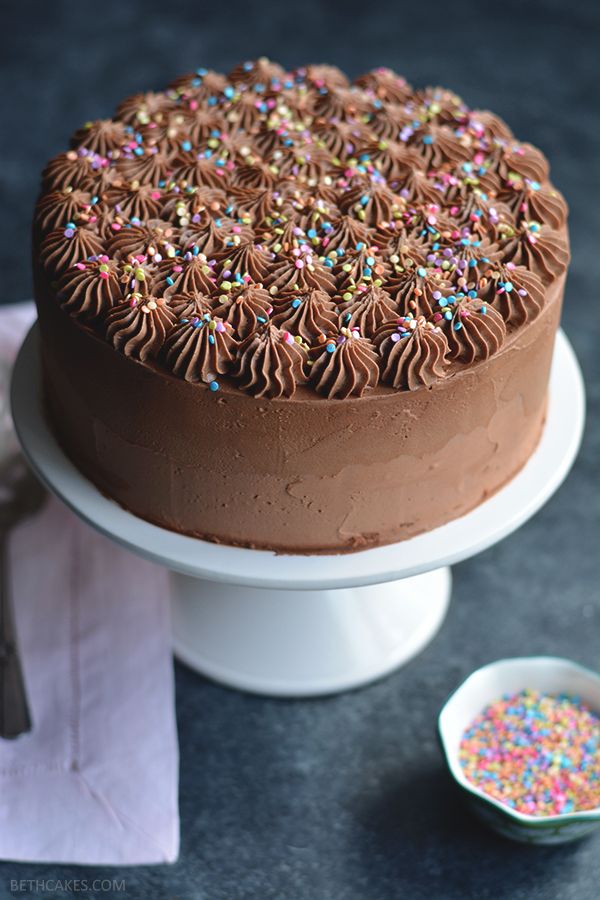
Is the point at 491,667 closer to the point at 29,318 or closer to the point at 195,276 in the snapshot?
the point at 195,276

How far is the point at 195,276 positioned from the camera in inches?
82.4

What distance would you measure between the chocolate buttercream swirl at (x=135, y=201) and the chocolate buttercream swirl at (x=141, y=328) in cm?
25

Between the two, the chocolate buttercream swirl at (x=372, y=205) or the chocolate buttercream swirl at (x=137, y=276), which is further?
the chocolate buttercream swirl at (x=372, y=205)

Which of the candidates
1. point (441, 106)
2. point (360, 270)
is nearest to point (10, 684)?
point (360, 270)

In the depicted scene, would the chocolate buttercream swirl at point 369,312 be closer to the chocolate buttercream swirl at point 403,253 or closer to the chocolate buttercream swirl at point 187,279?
the chocolate buttercream swirl at point 403,253

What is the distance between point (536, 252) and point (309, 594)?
31.0 inches

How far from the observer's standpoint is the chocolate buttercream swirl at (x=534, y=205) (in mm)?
2273

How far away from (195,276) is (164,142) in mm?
426

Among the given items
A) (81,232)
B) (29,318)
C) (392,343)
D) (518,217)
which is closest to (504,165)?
(518,217)

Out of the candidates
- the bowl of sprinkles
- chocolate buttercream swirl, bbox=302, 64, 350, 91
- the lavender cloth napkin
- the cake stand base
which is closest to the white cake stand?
the cake stand base

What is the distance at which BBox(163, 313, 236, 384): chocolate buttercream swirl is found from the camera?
6.50 feet

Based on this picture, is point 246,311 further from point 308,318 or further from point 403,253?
point 403,253

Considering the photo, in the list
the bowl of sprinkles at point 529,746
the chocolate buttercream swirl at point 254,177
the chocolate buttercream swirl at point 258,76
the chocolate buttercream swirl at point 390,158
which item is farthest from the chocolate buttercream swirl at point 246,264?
the bowl of sprinkles at point 529,746

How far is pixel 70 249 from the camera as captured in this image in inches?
85.0
